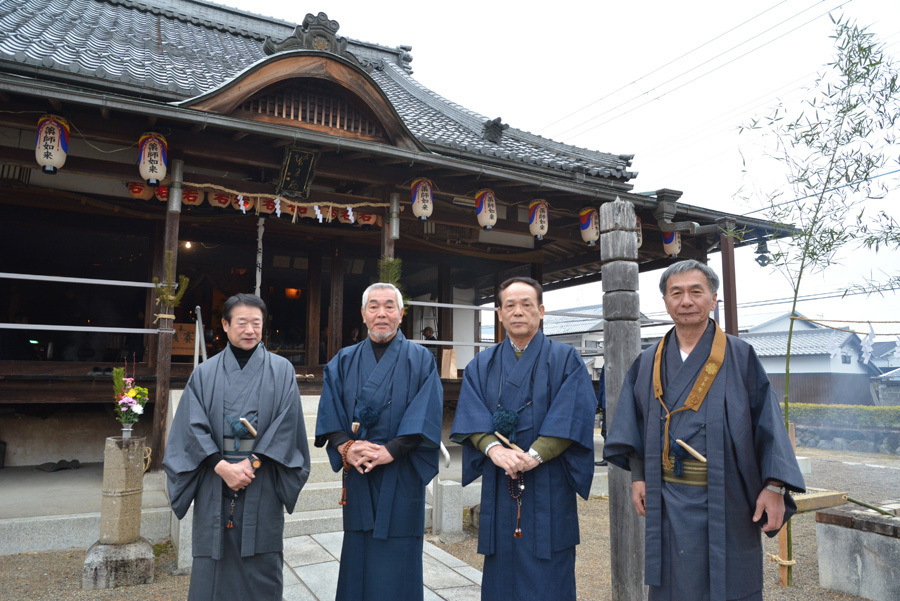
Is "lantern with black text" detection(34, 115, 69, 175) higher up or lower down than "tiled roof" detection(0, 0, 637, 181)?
lower down

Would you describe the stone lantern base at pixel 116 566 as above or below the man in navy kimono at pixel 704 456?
below

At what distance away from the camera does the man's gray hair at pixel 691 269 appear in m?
2.89

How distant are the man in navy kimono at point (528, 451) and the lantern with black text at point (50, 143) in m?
5.63

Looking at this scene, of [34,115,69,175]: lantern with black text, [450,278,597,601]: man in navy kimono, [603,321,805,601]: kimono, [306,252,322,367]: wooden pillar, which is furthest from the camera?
[306,252,322,367]: wooden pillar

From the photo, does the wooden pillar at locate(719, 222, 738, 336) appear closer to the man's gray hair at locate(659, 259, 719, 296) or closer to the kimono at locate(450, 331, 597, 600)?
the man's gray hair at locate(659, 259, 719, 296)

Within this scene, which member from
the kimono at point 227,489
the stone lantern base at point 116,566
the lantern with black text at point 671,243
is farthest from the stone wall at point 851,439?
the stone lantern base at point 116,566

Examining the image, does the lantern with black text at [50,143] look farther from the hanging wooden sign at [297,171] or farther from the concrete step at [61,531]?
the concrete step at [61,531]

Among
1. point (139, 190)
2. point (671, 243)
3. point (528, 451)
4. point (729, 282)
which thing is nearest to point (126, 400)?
point (528, 451)

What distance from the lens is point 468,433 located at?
3178 mm

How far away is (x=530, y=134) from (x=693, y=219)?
152 inches

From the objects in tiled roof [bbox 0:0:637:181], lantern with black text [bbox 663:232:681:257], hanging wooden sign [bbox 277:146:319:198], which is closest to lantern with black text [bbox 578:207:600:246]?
tiled roof [bbox 0:0:637:181]

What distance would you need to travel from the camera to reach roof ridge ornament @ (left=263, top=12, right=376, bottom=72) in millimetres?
7180

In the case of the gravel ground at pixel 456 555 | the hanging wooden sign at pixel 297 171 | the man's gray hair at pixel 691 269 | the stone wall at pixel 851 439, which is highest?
the hanging wooden sign at pixel 297 171

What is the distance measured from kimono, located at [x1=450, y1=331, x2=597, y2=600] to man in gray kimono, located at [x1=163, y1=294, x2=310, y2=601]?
43.4 inches
